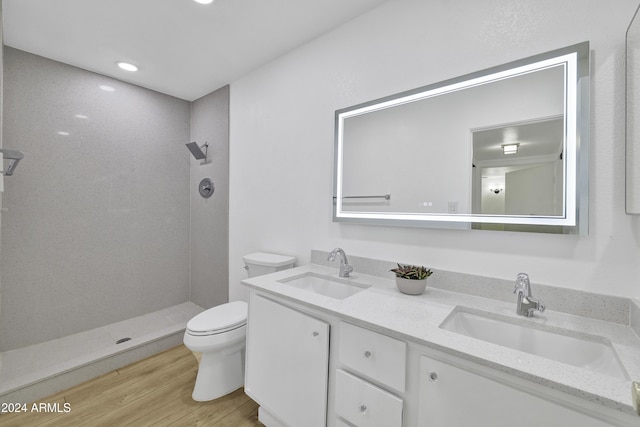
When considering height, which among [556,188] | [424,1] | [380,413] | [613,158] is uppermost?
[424,1]

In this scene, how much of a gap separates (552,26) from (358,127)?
0.97 meters

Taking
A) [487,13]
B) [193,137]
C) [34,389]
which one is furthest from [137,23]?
[34,389]

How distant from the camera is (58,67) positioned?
91.2 inches

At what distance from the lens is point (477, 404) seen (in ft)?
2.69

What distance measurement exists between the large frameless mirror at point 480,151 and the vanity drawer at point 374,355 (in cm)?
69

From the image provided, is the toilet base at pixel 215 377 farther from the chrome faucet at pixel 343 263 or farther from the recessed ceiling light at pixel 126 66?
the recessed ceiling light at pixel 126 66

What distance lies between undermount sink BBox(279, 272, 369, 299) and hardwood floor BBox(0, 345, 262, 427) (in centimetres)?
84

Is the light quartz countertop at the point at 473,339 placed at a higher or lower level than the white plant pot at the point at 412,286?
lower

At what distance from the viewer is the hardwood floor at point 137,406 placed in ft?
5.32

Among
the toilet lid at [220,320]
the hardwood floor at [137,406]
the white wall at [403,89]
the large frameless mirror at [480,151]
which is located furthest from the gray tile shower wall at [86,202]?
the large frameless mirror at [480,151]

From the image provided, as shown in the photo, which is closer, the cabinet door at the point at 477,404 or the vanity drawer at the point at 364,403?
the cabinet door at the point at 477,404

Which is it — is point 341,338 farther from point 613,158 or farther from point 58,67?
point 58,67

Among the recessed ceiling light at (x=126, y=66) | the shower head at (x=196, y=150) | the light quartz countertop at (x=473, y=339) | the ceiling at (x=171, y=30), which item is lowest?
the light quartz countertop at (x=473, y=339)

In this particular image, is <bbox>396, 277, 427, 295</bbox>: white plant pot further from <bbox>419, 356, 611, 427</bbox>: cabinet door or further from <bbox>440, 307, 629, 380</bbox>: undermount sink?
<bbox>419, 356, 611, 427</bbox>: cabinet door
